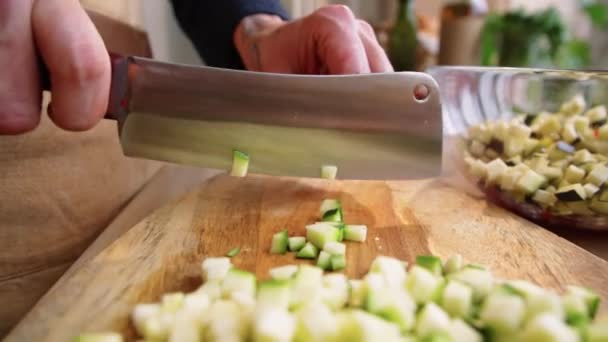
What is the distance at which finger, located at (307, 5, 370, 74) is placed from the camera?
1.11m

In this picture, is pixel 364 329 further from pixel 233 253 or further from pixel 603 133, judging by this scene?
pixel 603 133

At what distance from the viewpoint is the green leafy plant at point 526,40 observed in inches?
96.8

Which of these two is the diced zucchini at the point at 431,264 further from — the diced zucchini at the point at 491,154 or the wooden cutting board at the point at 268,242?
the diced zucchini at the point at 491,154

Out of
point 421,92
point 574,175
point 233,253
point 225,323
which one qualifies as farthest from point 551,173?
point 225,323

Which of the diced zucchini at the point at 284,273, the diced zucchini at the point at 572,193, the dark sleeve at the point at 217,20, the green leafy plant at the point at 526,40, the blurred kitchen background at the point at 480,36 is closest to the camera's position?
the diced zucchini at the point at 284,273

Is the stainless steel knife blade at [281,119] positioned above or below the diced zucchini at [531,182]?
above

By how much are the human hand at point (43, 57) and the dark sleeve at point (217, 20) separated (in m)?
0.77

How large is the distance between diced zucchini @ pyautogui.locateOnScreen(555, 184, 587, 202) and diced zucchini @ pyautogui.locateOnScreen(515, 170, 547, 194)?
4 cm

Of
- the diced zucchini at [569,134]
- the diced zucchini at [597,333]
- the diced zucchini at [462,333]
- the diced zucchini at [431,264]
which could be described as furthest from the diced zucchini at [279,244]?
the diced zucchini at [569,134]

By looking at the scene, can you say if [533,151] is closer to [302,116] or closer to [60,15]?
[302,116]

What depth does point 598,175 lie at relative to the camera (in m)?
0.95

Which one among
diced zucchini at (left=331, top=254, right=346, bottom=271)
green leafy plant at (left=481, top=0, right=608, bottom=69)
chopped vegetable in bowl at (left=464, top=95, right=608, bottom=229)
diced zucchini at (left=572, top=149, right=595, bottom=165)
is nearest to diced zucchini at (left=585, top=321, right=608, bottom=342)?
diced zucchini at (left=331, top=254, right=346, bottom=271)

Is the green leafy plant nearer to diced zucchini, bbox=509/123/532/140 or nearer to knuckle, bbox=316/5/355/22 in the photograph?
diced zucchini, bbox=509/123/532/140

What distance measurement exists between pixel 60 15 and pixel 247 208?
0.49 meters
